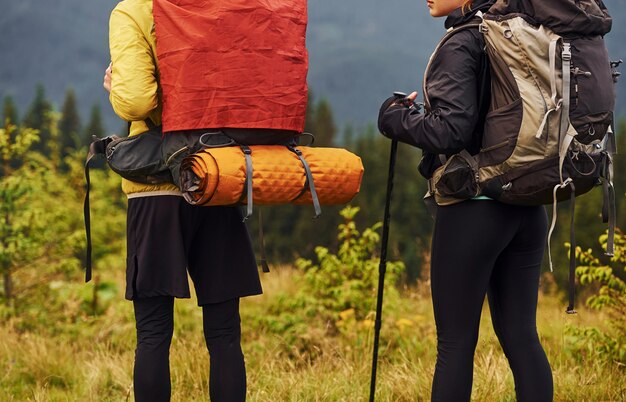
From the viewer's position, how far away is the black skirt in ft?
11.3

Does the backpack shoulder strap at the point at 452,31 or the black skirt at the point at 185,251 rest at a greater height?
the backpack shoulder strap at the point at 452,31

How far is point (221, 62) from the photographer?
3.30 meters

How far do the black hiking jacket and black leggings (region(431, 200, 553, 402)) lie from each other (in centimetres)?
30

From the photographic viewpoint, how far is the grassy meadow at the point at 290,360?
4.62 meters

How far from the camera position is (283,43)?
11.2 ft

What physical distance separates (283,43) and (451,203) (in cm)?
96

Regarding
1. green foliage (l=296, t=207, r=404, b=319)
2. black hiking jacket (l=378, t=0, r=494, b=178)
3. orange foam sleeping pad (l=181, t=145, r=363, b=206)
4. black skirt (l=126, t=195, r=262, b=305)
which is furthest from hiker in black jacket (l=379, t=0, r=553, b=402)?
green foliage (l=296, t=207, r=404, b=319)

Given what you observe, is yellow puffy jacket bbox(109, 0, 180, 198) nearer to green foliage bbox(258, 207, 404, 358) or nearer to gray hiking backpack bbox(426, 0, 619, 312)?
gray hiking backpack bbox(426, 0, 619, 312)

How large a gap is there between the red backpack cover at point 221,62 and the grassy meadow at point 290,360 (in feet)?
6.06

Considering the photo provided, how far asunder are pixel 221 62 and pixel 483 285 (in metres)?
1.36

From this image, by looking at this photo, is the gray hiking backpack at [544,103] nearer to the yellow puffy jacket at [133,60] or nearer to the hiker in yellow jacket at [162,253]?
the hiker in yellow jacket at [162,253]

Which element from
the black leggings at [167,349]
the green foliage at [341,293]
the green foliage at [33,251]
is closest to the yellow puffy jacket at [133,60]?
the black leggings at [167,349]

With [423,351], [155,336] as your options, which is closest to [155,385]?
[155,336]

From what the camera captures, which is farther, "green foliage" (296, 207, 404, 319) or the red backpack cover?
"green foliage" (296, 207, 404, 319)
